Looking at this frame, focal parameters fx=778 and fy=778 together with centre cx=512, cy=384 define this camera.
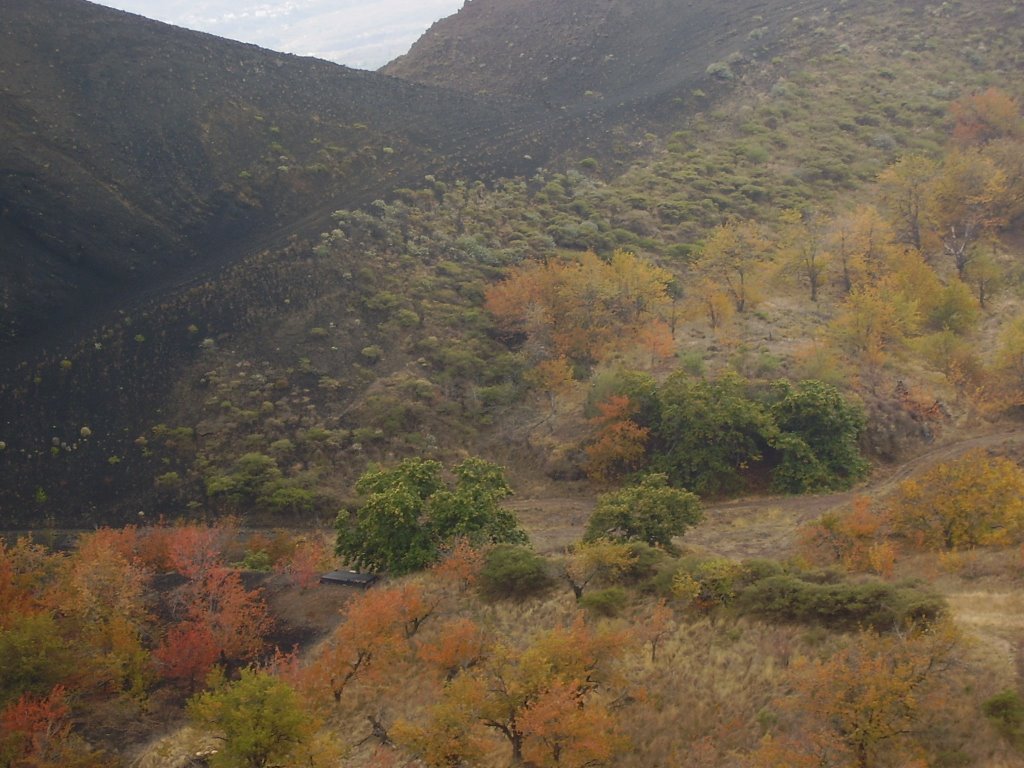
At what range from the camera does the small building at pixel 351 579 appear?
1547 inches

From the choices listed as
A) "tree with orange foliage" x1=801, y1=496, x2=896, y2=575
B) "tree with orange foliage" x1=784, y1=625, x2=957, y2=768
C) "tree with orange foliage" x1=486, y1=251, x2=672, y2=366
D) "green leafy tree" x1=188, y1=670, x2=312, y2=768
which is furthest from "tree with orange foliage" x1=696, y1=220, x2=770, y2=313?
"green leafy tree" x1=188, y1=670, x2=312, y2=768

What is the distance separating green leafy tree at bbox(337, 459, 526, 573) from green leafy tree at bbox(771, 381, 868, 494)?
2034 centimetres

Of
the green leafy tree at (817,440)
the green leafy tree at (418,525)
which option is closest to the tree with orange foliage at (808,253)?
the green leafy tree at (817,440)

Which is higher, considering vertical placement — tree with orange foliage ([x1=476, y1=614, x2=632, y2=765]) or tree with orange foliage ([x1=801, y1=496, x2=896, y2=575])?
A: tree with orange foliage ([x1=476, y1=614, x2=632, y2=765])

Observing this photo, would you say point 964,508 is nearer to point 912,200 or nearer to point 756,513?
point 756,513

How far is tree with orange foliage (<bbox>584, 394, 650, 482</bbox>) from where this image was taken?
53156 millimetres

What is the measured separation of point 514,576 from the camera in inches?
1417

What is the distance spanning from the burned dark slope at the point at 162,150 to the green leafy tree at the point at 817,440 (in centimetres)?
4691

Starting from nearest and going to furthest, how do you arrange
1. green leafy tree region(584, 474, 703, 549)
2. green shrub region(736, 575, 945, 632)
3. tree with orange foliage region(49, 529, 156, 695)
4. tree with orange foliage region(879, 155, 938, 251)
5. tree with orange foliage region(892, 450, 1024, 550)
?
green shrub region(736, 575, 945, 632), tree with orange foliage region(49, 529, 156, 695), tree with orange foliage region(892, 450, 1024, 550), green leafy tree region(584, 474, 703, 549), tree with orange foliage region(879, 155, 938, 251)

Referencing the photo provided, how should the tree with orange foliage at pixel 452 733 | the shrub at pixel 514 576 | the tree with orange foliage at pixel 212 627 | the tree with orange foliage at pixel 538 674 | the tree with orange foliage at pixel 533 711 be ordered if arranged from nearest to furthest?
the tree with orange foliage at pixel 533 711 → the tree with orange foliage at pixel 452 733 → the tree with orange foliage at pixel 538 674 → the tree with orange foliage at pixel 212 627 → the shrub at pixel 514 576

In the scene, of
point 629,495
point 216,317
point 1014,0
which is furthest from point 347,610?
point 1014,0

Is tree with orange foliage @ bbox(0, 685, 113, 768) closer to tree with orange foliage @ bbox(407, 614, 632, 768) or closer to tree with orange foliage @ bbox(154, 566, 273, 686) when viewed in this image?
tree with orange foliage @ bbox(154, 566, 273, 686)

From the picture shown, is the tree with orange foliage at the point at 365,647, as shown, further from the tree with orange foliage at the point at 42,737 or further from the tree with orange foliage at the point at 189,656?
the tree with orange foliage at the point at 42,737

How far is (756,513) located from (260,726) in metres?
33.5
